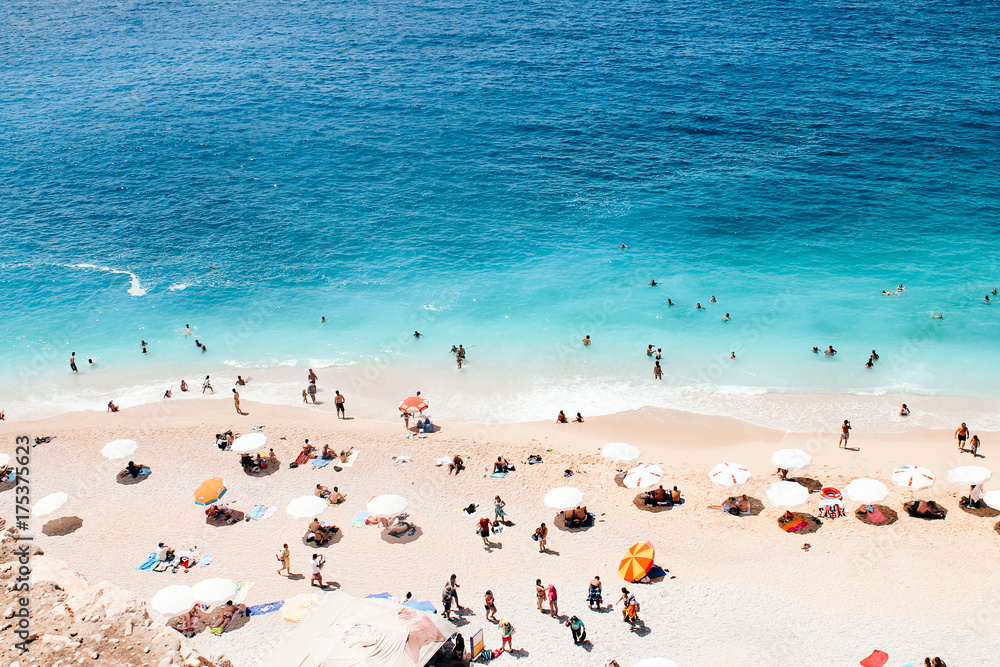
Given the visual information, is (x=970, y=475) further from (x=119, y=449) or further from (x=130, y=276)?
(x=130, y=276)

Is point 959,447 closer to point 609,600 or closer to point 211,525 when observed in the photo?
point 609,600

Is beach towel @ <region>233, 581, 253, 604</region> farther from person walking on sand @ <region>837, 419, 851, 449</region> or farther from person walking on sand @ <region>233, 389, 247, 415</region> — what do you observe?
person walking on sand @ <region>837, 419, 851, 449</region>

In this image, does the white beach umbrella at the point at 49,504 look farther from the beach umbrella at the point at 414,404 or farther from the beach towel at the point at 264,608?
the beach umbrella at the point at 414,404

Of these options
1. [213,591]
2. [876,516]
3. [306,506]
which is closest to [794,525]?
[876,516]

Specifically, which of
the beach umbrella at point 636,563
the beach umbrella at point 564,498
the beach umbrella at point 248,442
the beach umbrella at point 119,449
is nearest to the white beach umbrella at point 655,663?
the beach umbrella at point 636,563

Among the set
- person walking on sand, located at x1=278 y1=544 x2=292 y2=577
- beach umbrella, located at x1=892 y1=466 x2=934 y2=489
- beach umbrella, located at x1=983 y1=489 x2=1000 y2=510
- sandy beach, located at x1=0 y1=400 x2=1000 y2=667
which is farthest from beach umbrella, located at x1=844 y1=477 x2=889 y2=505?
person walking on sand, located at x1=278 y1=544 x2=292 y2=577

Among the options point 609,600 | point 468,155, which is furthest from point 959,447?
point 468,155
